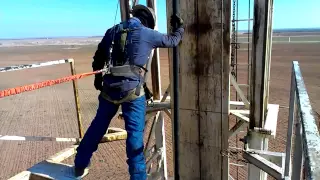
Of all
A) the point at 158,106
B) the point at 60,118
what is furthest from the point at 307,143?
the point at 60,118

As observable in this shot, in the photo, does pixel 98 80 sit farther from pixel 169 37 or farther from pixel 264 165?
pixel 264 165

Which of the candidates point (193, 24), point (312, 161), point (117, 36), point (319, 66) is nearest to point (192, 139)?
point (193, 24)

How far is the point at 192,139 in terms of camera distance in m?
4.38

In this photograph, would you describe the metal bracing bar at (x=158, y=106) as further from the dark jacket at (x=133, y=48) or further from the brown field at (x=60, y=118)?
the brown field at (x=60, y=118)

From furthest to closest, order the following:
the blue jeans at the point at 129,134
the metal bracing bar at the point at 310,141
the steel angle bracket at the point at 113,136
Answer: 1. the steel angle bracket at the point at 113,136
2. the blue jeans at the point at 129,134
3. the metal bracing bar at the point at 310,141

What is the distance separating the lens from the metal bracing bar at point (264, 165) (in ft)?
12.4

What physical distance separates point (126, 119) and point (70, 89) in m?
16.1

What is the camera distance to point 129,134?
3309mm

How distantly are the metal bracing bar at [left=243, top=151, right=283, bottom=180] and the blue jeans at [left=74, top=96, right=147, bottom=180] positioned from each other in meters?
1.41

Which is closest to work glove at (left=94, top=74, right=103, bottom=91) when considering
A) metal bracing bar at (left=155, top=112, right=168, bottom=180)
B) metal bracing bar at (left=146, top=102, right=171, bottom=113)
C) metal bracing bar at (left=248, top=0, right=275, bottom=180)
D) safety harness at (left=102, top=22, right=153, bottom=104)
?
safety harness at (left=102, top=22, right=153, bottom=104)

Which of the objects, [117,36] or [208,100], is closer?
[117,36]

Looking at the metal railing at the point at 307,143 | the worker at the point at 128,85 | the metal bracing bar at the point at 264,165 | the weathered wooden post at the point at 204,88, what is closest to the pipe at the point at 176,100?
the weathered wooden post at the point at 204,88

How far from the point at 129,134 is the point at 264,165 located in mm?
1702

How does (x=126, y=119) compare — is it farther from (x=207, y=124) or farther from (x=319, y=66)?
(x=319, y=66)
